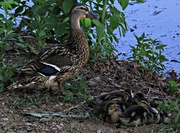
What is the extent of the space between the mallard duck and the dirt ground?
0.16 m

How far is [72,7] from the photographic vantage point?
255 inches

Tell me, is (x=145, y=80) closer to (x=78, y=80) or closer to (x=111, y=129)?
(x=78, y=80)

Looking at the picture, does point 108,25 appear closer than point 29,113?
No

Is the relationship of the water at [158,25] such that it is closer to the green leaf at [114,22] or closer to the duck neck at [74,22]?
the green leaf at [114,22]

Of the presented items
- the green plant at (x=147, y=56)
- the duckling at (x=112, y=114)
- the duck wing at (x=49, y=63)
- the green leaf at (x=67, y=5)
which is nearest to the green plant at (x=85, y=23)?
the green leaf at (x=67, y=5)

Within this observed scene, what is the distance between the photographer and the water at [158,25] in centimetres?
847

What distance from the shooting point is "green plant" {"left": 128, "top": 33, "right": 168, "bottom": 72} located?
7.22 metres

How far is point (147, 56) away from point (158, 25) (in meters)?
2.30

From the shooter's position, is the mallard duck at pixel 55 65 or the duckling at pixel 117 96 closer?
the duckling at pixel 117 96

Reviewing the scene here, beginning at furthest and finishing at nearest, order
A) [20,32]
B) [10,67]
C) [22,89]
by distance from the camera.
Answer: [20,32] → [10,67] → [22,89]

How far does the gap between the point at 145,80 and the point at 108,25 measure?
84 cm

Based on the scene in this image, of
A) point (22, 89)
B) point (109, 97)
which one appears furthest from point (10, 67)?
point (109, 97)

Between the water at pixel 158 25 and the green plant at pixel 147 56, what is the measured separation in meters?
0.60

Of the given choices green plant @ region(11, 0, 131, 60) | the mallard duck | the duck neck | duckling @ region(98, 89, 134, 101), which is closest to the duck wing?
the mallard duck
